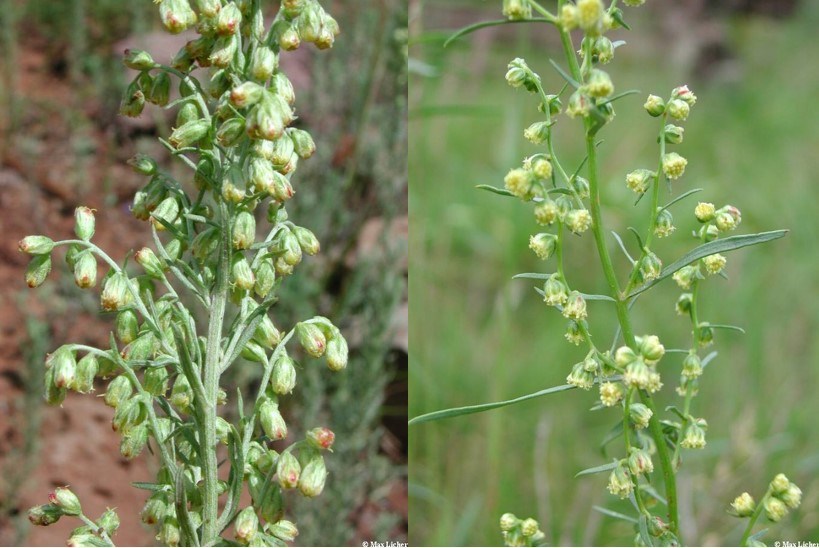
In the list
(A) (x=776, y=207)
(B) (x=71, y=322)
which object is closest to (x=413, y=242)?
(B) (x=71, y=322)

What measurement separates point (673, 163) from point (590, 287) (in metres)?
2.10

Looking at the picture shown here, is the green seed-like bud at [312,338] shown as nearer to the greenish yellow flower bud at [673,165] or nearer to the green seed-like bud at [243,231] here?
the green seed-like bud at [243,231]

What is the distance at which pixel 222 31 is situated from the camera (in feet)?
3.14

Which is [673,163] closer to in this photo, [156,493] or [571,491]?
[156,493]

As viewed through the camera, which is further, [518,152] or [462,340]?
[518,152]

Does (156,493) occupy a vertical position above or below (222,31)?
below

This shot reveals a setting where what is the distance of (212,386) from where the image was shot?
105 centimetres

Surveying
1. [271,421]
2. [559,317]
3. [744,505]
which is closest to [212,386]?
[271,421]

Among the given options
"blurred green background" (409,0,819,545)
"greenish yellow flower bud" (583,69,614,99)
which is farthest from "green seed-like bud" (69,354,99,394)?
"blurred green background" (409,0,819,545)

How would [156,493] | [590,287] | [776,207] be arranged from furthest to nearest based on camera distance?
[776,207] → [590,287] → [156,493]

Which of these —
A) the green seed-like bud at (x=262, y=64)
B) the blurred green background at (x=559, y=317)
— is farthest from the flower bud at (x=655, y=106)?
the blurred green background at (x=559, y=317)

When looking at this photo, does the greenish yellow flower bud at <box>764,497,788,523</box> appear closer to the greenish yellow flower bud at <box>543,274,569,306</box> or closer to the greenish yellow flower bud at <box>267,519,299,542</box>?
the greenish yellow flower bud at <box>543,274,569,306</box>

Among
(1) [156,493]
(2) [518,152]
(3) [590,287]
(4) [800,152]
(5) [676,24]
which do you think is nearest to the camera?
(1) [156,493]

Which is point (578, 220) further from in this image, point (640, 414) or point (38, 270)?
point (38, 270)
